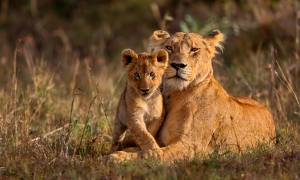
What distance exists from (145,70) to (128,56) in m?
0.28

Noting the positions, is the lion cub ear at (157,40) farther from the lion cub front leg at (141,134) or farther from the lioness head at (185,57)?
the lion cub front leg at (141,134)

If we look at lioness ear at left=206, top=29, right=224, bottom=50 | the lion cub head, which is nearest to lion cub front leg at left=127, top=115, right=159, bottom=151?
the lion cub head

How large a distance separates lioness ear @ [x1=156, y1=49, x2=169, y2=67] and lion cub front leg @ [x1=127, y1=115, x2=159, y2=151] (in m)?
0.55

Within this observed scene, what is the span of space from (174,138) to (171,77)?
1.98 ft

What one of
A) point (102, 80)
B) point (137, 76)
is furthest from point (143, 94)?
point (102, 80)

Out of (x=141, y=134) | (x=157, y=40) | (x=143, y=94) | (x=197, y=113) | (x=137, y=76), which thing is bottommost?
(x=141, y=134)

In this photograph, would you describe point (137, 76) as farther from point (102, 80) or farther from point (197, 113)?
point (102, 80)

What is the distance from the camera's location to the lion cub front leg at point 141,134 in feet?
28.8

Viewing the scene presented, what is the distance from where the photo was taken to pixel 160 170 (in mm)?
8242

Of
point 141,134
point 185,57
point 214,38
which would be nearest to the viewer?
point 141,134

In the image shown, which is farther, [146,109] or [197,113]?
[197,113]

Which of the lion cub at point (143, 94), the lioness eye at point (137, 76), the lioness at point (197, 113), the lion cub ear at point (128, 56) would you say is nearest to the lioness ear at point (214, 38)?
the lioness at point (197, 113)

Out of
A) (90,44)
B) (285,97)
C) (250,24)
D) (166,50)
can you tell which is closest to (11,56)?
(90,44)

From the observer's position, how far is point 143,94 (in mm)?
8719
